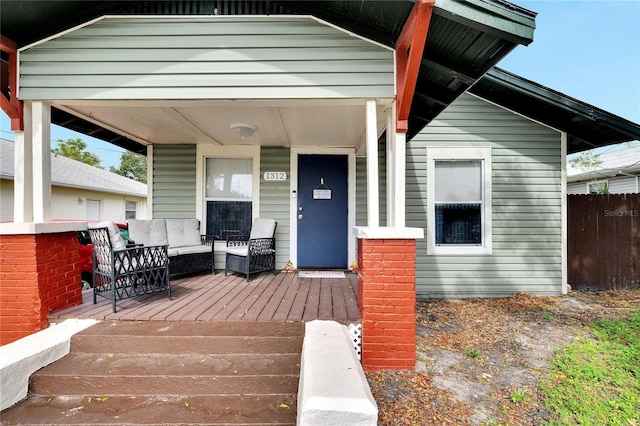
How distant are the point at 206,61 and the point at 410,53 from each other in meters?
1.79

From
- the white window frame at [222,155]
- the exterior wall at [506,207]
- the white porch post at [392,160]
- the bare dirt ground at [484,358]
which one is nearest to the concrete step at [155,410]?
the bare dirt ground at [484,358]

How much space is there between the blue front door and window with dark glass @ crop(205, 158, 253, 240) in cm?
92

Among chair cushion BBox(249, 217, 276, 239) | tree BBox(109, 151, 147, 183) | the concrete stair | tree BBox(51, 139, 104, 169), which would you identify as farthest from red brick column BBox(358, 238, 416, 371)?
tree BBox(109, 151, 147, 183)

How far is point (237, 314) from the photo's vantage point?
2.55 m

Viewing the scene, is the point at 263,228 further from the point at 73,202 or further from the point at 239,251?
the point at 73,202

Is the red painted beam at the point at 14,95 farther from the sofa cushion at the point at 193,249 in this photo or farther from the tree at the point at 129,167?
the tree at the point at 129,167

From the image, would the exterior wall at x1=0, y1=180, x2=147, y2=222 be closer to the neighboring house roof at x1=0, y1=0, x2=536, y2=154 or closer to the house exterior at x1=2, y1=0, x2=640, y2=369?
the house exterior at x1=2, y1=0, x2=640, y2=369

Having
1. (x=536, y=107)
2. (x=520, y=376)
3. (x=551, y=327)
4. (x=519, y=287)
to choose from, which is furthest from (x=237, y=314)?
(x=536, y=107)

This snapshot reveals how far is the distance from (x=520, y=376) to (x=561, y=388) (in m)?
0.28

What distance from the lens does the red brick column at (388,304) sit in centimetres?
237

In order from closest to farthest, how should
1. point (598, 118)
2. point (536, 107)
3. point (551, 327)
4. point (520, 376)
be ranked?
point (520, 376)
point (551, 327)
point (598, 118)
point (536, 107)

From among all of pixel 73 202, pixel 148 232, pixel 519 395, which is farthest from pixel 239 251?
pixel 73 202

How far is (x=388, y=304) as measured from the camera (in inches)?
93.9

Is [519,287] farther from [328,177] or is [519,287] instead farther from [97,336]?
[97,336]
